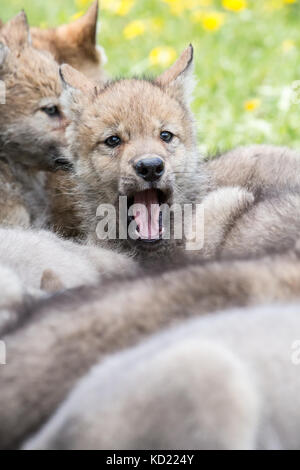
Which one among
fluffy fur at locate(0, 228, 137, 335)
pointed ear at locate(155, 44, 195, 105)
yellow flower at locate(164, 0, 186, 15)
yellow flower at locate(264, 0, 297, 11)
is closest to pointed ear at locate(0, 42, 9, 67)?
pointed ear at locate(155, 44, 195, 105)

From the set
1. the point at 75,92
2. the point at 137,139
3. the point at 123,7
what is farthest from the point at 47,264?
the point at 123,7

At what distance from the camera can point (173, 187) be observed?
15.0 feet

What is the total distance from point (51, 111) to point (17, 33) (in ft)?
1.95

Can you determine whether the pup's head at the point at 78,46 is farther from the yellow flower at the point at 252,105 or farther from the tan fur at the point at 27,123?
the yellow flower at the point at 252,105

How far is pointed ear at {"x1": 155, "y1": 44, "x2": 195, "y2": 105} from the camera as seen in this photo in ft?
16.2

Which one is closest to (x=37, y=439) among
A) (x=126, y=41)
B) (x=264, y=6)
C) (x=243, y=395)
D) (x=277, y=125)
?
(x=243, y=395)

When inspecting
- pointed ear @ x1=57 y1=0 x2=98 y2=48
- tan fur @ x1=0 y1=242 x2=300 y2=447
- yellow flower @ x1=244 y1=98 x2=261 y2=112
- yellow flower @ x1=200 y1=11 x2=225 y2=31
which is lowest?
tan fur @ x1=0 y1=242 x2=300 y2=447

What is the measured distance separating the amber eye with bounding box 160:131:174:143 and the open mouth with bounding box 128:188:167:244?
1.10 ft

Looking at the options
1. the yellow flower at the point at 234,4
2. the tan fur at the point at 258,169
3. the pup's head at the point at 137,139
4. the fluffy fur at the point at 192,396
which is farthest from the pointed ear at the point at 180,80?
the yellow flower at the point at 234,4

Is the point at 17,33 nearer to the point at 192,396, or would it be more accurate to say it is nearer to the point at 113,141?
the point at 113,141

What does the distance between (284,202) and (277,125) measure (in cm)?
215

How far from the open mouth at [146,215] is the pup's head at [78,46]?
5.71 ft

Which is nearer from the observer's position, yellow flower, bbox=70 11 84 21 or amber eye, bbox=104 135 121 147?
amber eye, bbox=104 135 121 147

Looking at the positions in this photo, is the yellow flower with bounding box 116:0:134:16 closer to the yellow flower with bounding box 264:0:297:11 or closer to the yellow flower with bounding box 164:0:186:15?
the yellow flower with bounding box 164:0:186:15
